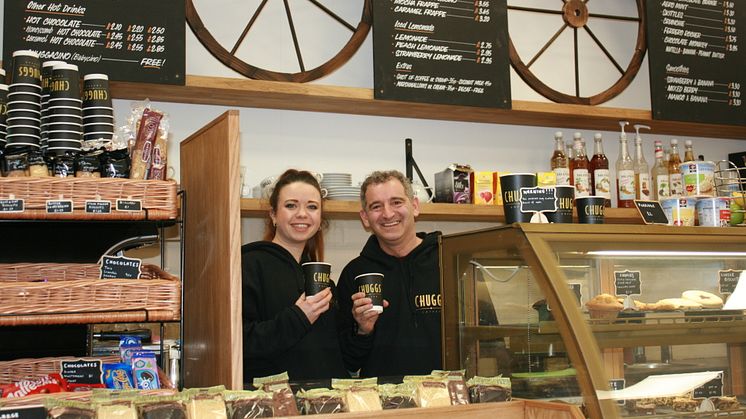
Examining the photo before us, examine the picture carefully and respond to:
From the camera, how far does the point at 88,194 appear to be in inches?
79.0

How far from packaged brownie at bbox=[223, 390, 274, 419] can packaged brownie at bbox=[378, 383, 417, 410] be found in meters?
0.25

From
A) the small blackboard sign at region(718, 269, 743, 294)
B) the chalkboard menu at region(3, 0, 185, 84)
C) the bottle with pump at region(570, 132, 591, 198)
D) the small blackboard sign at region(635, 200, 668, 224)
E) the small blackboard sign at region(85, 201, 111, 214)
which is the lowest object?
the small blackboard sign at region(718, 269, 743, 294)

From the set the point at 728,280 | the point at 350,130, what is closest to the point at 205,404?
the point at 728,280

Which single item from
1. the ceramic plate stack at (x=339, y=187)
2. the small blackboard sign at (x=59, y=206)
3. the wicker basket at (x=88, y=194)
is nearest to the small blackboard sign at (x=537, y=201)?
the wicker basket at (x=88, y=194)

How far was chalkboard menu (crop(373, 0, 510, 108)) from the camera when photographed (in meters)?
3.44

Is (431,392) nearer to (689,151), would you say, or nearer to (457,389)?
(457,389)

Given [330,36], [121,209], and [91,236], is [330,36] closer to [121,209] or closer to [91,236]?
[91,236]

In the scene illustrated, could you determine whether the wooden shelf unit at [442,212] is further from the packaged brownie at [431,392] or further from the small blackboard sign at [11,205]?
the packaged brownie at [431,392]

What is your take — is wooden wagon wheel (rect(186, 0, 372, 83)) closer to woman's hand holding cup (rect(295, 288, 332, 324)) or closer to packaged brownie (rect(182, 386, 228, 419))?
woman's hand holding cup (rect(295, 288, 332, 324))

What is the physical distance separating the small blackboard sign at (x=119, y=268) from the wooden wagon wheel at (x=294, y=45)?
4.95 ft

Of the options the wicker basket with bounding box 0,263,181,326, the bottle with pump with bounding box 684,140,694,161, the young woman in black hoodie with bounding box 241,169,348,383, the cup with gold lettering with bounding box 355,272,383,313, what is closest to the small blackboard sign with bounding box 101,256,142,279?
the wicker basket with bounding box 0,263,181,326

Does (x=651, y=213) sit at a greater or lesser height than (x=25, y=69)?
lesser

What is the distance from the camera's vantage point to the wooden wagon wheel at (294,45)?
3.37 metres

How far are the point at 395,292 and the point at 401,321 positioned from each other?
0.11 metres
